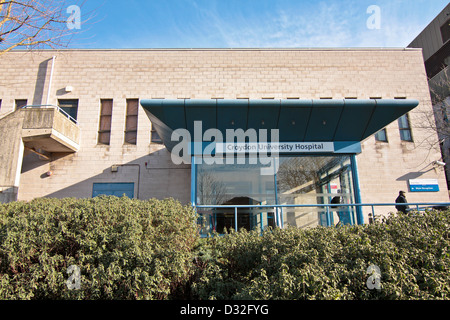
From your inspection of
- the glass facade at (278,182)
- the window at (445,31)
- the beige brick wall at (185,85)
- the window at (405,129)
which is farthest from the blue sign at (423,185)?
the window at (445,31)

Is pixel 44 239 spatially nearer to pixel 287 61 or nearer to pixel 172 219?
pixel 172 219

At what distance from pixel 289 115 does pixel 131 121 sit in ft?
28.2

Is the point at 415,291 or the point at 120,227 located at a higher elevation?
the point at 120,227

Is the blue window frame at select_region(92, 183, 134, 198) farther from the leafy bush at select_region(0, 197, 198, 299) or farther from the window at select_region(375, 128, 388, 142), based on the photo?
the window at select_region(375, 128, 388, 142)

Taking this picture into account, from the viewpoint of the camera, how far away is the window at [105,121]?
15.6 m

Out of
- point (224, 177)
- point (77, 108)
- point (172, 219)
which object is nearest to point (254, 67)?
point (224, 177)

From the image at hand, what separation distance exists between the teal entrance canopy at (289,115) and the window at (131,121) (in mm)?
4892

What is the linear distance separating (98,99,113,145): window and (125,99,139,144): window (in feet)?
2.90

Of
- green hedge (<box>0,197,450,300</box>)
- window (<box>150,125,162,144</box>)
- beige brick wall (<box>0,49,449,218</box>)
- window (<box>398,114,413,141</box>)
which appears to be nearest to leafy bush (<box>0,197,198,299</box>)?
green hedge (<box>0,197,450,300</box>)

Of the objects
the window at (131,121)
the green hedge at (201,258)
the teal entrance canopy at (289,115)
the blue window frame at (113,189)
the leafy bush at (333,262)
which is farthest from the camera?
the window at (131,121)

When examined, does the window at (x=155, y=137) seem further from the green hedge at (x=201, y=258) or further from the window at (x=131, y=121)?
the green hedge at (x=201, y=258)

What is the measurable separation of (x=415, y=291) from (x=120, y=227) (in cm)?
411

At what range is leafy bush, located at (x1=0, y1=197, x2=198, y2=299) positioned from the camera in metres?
4.40

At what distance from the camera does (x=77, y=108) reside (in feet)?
52.0
